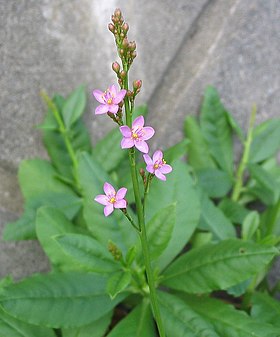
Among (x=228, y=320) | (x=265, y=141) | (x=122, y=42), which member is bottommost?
(x=228, y=320)

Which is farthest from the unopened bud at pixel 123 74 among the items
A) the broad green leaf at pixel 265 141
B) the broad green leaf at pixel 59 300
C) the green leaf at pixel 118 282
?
the broad green leaf at pixel 265 141

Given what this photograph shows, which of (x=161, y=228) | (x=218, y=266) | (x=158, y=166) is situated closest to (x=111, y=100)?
(x=158, y=166)

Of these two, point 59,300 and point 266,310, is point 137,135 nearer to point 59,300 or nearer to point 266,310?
point 59,300

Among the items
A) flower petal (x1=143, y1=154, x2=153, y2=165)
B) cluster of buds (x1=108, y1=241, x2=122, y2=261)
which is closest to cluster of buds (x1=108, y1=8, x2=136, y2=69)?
flower petal (x1=143, y1=154, x2=153, y2=165)

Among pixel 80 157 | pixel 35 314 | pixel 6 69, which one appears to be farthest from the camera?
pixel 6 69

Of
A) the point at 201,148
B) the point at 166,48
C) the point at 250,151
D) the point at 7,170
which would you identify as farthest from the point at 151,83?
the point at 7,170

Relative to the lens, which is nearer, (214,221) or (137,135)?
(137,135)

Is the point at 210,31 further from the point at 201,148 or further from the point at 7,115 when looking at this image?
the point at 7,115
